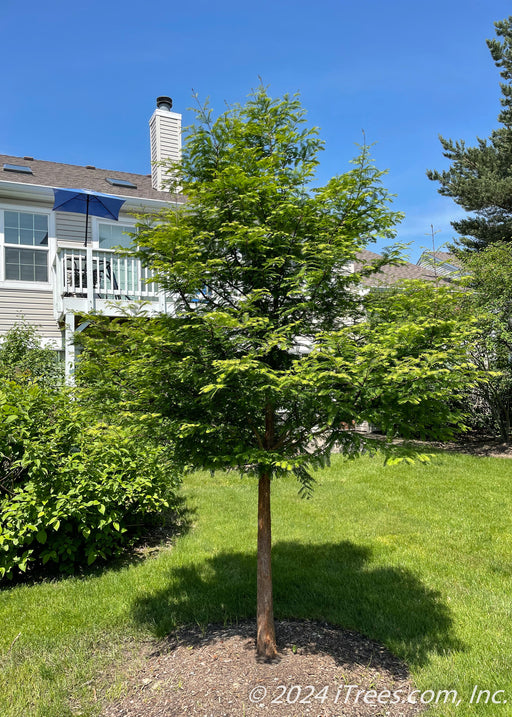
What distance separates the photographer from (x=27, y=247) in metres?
11.5

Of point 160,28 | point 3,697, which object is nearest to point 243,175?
point 3,697

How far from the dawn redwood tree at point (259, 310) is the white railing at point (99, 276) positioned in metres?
6.26

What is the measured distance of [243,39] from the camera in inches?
249

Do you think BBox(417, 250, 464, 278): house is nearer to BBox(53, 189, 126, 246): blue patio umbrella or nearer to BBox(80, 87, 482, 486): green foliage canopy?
BBox(80, 87, 482, 486): green foliage canopy

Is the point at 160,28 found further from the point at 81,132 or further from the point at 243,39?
the point at 81,132

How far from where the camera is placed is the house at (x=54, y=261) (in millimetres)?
10031

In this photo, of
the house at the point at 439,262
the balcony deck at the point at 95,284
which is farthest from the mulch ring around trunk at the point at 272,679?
the balcony deck at the point at 95,284

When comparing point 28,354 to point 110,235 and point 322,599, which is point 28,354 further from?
point 322,599

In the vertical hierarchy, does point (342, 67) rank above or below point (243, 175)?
above

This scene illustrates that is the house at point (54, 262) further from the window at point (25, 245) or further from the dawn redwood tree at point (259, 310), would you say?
the dawn redwood tree at point (259, 310)

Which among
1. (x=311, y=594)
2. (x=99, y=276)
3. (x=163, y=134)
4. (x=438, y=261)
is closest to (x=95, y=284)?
(x=99, y=276)

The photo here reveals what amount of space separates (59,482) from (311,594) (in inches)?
113

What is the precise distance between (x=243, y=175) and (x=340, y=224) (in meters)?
0.85

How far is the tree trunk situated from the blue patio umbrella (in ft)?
27.1
